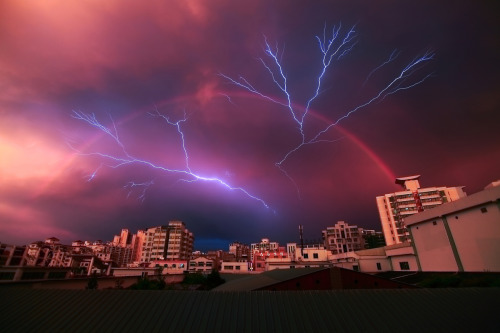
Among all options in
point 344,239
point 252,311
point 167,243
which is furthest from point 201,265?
point 252,311

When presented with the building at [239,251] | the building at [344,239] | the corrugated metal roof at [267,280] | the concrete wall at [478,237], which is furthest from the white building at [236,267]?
the building at [239,251]

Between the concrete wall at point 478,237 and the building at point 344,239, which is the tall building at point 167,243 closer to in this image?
the building at point 344,239

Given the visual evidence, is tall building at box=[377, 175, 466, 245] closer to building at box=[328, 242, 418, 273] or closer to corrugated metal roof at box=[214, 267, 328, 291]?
building at box=[328, 242, 418, 273]

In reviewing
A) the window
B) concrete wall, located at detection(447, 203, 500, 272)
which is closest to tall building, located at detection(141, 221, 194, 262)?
the window

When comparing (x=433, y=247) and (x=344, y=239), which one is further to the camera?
(x=344, y=239)

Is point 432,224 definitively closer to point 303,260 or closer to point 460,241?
point 460,241

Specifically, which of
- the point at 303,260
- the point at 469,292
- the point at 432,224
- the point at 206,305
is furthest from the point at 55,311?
the point at 303,260

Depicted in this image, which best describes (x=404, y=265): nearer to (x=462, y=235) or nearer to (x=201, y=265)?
(x=462, y=235)
